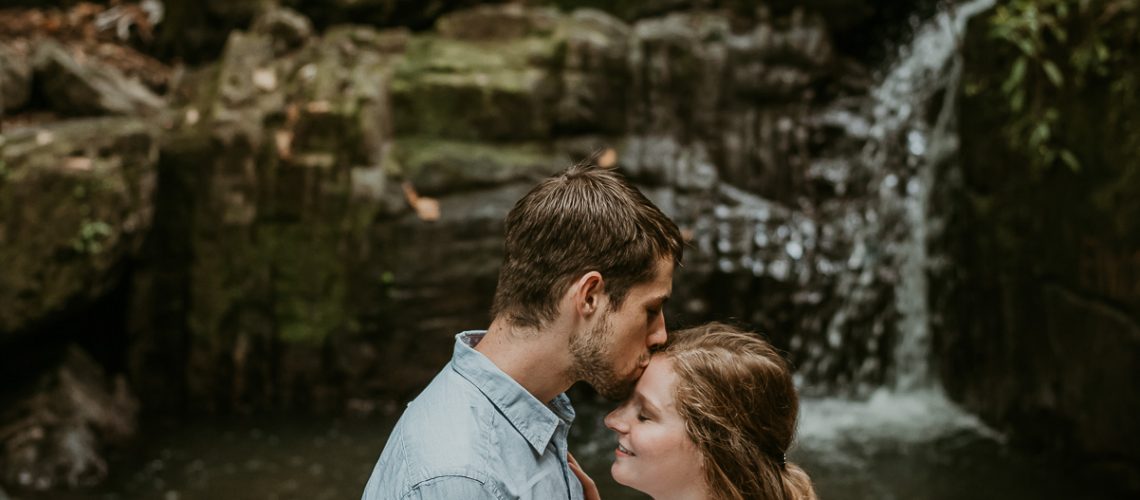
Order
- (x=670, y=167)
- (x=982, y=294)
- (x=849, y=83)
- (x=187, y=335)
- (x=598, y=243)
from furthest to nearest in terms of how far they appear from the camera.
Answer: (x=849, y=83), (x=670, y=167), (x=187, y=335), (x=982, y=294), (x=598, y=243)

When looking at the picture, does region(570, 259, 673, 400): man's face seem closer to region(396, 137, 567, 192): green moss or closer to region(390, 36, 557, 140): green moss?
region(396, 137, 567, 192): green moss

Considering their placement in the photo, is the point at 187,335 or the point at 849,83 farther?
the point at 849,83

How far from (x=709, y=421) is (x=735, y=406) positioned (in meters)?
0.07

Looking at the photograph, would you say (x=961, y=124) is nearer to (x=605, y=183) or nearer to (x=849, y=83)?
(x=849, y=83)

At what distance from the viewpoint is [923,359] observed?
7.68 meters

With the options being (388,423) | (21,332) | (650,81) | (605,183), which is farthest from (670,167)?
(605,183)

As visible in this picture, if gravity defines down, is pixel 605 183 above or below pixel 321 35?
below

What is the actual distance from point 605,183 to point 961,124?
6.21 meters

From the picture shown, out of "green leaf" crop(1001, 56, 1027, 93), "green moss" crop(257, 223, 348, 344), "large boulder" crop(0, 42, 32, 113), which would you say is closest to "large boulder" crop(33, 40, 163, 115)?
"large boulder" crop(0, 42, 32, 113)

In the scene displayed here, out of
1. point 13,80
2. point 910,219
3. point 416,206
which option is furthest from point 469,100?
point 910,219

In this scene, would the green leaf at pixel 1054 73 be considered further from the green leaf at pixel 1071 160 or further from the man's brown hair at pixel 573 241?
the man's brown hair at pixel 573 241

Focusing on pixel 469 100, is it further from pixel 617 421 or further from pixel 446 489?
pixel 446 489

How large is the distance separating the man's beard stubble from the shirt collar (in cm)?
13

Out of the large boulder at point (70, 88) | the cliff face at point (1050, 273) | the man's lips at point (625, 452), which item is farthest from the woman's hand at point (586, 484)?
the large boulder at point (70, 88)
